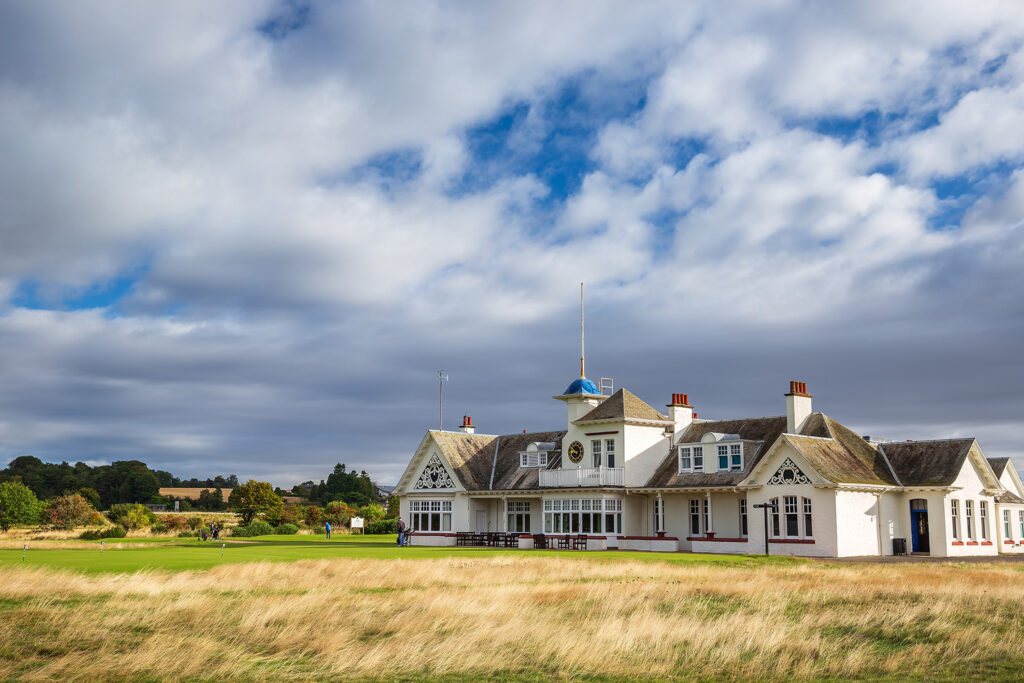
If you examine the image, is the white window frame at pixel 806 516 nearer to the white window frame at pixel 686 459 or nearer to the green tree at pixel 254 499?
the white window frame at pixel 686 459

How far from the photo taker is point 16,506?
6138cm

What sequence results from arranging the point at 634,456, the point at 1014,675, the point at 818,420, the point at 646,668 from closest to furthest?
1. the point at 1014,675
2. the point at 646,668
3. the point at 818,420
4. the point at 634,456

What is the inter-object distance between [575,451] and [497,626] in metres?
32.5

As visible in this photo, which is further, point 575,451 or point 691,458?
point 575,451

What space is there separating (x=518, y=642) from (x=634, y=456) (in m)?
31.6

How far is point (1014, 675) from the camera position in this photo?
37.4 feet

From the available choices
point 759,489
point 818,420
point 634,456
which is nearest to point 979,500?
point 818,420

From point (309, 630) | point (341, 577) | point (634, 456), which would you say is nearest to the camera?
point (309, 630)

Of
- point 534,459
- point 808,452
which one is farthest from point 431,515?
point 808,452

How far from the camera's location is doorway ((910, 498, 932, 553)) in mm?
39688

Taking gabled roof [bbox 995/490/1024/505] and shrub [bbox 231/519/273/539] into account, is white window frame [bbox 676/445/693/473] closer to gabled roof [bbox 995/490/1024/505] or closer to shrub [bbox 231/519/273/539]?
gabled roof [bbox 995/490/1024/505]

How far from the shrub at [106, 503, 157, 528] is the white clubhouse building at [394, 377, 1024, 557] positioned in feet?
68.4

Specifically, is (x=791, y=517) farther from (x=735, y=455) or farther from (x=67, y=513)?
(x=67, y=513)

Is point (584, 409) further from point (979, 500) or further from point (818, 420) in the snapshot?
point (979, 500)
